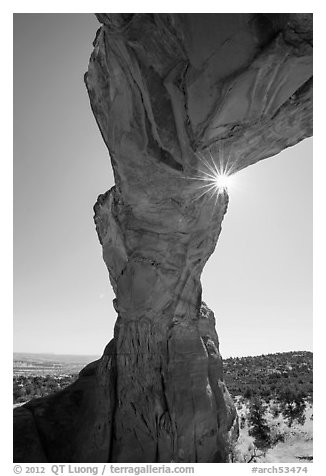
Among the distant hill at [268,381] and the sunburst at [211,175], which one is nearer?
the sunburst at [211,175]

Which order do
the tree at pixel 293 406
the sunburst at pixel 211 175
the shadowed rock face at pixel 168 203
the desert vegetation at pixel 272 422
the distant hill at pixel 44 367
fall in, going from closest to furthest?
1. the shadowed rock face at pixel 168 203
2. the sunburst at pixel 211 175
3. the desert vegetation at pixel 272 422
4. the tree at pixel 293 406
5. the distant hill at pixel 44 367

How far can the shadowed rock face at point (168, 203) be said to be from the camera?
4.38 metres

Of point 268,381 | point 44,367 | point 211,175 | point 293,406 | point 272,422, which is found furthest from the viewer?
point 44,367

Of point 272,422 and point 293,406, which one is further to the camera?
point 293,406

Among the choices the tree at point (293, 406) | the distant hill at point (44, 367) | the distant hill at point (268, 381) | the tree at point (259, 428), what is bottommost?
the distant hill at point (44, 367)

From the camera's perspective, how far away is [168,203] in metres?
6.75

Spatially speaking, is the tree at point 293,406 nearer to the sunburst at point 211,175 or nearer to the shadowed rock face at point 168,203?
the shadowed rock face at point 168,203

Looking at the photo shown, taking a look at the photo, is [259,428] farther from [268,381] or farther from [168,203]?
[268,381]

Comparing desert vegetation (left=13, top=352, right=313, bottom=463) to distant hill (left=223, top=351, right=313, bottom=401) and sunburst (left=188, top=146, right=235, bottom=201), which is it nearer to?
distant hill (left=223, top=351, right=313, bottom=401)

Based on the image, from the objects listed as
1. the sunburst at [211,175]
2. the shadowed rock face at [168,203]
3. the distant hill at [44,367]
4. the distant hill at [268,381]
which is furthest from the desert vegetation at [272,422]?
the distant hill at [44,367]

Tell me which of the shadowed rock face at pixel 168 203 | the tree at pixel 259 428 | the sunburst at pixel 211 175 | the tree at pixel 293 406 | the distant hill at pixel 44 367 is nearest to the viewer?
the shadowed rock face at pixel 168 203

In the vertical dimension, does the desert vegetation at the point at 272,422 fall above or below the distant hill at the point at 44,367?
above

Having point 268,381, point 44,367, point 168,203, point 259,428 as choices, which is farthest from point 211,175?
point 44,367
